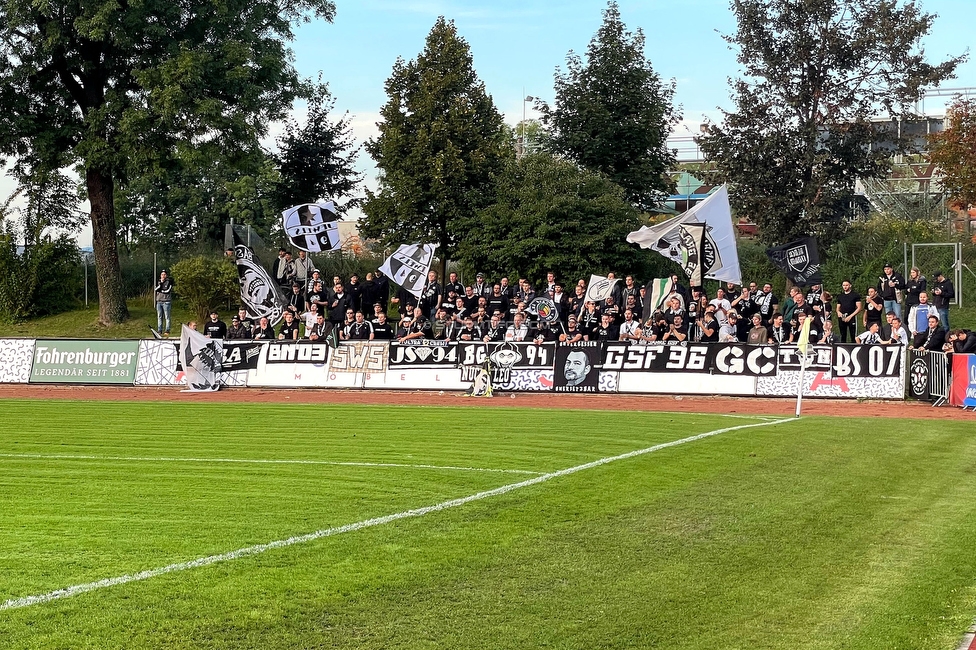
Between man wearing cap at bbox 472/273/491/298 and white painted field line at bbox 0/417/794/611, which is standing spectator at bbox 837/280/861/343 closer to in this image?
man wearing cap at bbox 472/273/491/298

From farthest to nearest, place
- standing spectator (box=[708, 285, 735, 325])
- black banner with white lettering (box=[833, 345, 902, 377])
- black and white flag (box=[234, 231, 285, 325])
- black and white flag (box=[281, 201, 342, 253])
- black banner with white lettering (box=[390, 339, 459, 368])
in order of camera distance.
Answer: black and white flag (box=[281, 201, 342, 253]) → black and white flag (box=[234, 231, 285, 325]) → black banner with white lettering (box=[390, 339, 459, 368]) → standing spectator (box=[708, 285, 735, 325]) → black banner with white lettering (box=[833, 345, 902, 377])

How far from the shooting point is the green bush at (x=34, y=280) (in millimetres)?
41750

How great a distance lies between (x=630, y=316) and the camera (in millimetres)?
26438

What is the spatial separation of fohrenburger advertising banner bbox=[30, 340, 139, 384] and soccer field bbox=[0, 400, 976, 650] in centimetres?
1315

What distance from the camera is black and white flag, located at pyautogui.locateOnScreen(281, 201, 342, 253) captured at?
107 feet

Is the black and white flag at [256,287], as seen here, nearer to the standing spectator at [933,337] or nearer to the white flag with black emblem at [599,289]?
the white flag with black emblem at [599,289]

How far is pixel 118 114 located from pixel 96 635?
33598 millimetres

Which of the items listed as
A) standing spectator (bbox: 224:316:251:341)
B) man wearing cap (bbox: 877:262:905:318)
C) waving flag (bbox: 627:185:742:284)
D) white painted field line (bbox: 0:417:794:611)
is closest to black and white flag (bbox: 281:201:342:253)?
standing spectator (bbox: 224:316:251:341)

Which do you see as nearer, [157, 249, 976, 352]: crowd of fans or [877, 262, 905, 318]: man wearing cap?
[157, 249, 976, 352]: crowd of fans

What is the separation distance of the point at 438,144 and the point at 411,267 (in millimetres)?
8430

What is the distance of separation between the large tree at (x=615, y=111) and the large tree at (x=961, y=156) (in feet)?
31.5

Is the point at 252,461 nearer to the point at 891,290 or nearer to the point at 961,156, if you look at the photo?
the point at 891,290

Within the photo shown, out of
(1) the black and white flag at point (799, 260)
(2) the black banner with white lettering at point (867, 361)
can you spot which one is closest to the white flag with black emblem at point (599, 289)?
(1) the black and white flag at point (799, 260)

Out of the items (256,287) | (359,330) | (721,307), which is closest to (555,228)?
(359,330)
